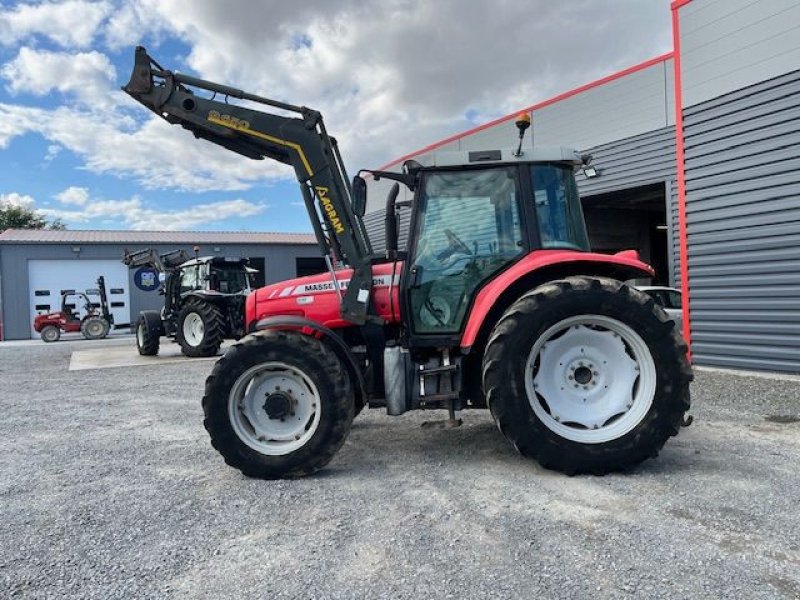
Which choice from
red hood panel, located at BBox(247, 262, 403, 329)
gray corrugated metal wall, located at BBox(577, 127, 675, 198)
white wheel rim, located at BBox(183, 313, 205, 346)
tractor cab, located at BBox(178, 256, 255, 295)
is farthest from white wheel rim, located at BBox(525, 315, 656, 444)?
tractor cab, located at BBox(178, 256, 255, 295)

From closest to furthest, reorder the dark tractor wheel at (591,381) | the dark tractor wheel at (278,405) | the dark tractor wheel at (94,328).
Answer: the dark tractor wheel at (591,381), the dark tractor wheel at (278,405), the dark tractor wheel at (94,328)

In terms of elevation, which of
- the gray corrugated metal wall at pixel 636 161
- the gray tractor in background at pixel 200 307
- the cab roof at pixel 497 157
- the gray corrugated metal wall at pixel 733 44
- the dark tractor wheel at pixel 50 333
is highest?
the gray corrugated metal wall at pixel 733 44

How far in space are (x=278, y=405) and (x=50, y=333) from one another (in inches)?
801

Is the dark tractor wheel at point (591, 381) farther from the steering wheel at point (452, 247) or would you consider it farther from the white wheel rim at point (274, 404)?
the white wheel rim at point (274, 404)

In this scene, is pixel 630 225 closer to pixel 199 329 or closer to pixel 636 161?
pixel 636 161

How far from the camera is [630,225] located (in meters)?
16.5

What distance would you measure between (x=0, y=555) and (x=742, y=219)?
862 cm

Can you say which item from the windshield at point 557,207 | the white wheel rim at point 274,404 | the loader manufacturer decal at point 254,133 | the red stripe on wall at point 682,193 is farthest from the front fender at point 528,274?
the red stripe on wall at point 682,193

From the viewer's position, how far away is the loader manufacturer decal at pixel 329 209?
14.5 feet

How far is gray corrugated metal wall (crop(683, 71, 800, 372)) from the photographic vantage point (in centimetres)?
696

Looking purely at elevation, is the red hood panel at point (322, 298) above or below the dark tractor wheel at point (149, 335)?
above

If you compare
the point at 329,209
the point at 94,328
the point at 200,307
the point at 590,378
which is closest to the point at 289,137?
the point at 329,209

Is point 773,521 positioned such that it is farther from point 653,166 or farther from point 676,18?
point 653,166

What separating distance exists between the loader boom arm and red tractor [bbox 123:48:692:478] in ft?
0.04
